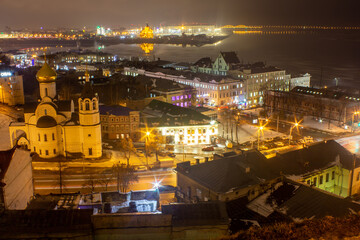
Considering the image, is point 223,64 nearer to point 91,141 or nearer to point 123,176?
point 91,141

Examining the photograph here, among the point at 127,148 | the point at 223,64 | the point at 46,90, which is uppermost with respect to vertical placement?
the point at 46,90

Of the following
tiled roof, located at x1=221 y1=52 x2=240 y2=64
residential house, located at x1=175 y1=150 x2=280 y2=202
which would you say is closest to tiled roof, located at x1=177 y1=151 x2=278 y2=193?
residential house, located at x1=175 y1=150 x2=280 y2=202

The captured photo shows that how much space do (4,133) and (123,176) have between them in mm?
11569

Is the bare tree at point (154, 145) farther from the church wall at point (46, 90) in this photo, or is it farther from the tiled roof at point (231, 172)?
the tiled roof at point (231, 172)

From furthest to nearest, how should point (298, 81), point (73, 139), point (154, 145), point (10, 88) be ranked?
1. point (298, 81)
2. point (10, 88)
3. point (154, 145)
4. point (73, 139)

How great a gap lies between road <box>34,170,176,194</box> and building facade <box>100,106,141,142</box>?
234 inches

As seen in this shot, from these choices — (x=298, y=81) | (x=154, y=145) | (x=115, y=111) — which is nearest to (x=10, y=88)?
(x=115, y=111)

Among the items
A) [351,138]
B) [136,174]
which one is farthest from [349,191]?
[136,174]

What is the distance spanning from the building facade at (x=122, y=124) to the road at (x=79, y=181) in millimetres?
5951

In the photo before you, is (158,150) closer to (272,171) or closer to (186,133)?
(186,133)

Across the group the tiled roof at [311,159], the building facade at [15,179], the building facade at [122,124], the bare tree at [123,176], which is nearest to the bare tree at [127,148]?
the building facade at [122,124]

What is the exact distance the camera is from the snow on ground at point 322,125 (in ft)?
90.4

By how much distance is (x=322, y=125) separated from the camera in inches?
1145

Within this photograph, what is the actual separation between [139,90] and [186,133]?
37.0 ft
